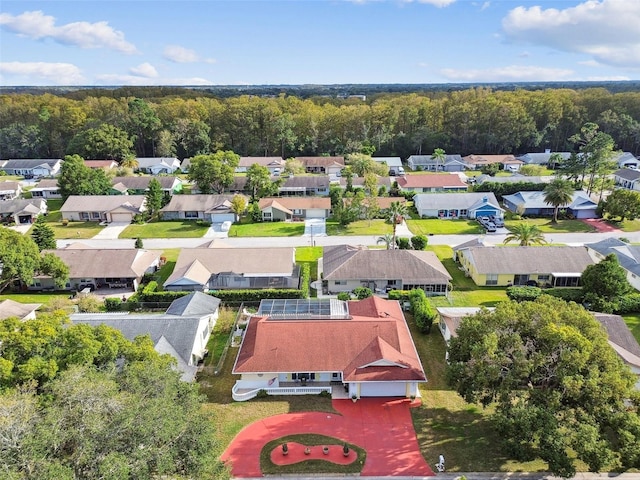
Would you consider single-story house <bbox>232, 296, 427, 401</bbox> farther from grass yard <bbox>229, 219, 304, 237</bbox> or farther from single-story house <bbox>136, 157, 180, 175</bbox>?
single-story house <bbox>136, 157, 180, 175</bbox>

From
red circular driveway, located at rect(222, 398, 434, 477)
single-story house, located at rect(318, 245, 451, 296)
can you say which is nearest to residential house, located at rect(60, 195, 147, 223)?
single-story house, located at rect(318, 245, 451, 296)

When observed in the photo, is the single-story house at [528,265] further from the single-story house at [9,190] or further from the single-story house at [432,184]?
the single-story house at [9,190]

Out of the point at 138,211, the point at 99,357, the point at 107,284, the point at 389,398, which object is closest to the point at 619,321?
the point at 389,398

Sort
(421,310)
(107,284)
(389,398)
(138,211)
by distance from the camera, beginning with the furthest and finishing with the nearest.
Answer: (138,211) < (107,284) < (421,310) < (389,398)

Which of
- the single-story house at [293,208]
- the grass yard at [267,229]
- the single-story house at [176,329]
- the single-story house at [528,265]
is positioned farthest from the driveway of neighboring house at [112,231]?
the single-story house at [528,265]

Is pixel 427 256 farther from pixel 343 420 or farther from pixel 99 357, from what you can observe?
pixel 99 357

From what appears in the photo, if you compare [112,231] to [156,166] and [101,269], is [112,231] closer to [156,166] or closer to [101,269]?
[101,269]
